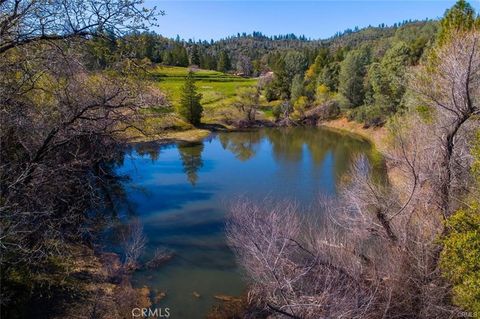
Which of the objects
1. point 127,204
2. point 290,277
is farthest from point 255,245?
point 127,204

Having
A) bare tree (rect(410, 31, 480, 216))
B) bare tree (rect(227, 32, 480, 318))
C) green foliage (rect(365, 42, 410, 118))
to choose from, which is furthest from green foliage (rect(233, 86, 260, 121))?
bare tree (rect(410, 31, 480, 216))

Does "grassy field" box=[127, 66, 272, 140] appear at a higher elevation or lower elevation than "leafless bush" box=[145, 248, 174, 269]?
higher

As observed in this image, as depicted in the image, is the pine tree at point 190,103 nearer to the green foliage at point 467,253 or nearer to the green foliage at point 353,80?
the green foliage at point 353,80

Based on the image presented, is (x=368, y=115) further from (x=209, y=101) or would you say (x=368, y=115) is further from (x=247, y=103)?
(x=209, y=101)

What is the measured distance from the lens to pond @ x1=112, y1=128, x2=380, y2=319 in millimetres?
13859

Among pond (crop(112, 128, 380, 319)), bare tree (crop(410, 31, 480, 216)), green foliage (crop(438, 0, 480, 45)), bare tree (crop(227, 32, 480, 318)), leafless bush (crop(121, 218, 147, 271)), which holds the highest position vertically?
green foliage (crop(438, 0, 480, 45))

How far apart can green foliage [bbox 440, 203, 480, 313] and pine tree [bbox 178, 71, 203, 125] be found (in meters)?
40.4

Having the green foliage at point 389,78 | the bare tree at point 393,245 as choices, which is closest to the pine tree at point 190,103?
the green foliage at point 389,78

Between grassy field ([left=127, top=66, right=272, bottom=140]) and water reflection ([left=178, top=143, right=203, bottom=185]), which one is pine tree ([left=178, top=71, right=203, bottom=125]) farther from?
water reflection ([left=178, top=143, right=203, bottom=185])

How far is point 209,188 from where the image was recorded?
2462 centimetres

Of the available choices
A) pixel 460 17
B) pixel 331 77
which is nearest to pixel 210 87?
pixel 331 77

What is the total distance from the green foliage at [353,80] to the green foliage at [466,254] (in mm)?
41140

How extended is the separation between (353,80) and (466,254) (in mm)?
42192

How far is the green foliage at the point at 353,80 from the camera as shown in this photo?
47.4 m
